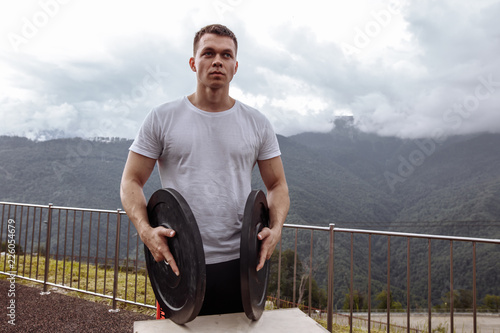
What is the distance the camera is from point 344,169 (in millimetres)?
118750

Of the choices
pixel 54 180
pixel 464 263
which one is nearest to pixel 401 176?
pixel 464 263

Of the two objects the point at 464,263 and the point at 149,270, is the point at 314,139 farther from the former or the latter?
the point at 149,270

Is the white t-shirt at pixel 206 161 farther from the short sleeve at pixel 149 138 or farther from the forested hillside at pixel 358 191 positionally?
the forested hillside at pixel 358 191

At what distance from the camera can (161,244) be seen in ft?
4.00

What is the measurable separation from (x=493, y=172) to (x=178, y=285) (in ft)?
406

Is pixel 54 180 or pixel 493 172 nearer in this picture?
pixel 54 180

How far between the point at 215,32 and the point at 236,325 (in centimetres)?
115

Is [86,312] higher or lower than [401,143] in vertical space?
lower

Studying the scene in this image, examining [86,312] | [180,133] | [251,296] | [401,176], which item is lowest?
[86,312]

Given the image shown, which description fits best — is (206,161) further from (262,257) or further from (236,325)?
(236,325)

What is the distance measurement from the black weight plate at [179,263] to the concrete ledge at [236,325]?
0.17 ft

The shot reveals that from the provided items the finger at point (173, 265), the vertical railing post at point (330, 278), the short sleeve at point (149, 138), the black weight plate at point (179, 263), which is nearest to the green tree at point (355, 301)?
the vertical railing post at point (330, 278)

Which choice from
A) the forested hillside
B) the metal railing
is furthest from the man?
the forested hillside

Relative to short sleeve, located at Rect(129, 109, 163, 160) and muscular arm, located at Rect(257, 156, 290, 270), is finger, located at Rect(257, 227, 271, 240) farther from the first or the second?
short sleeve, located at Rect(129, 109, 163, 160)
